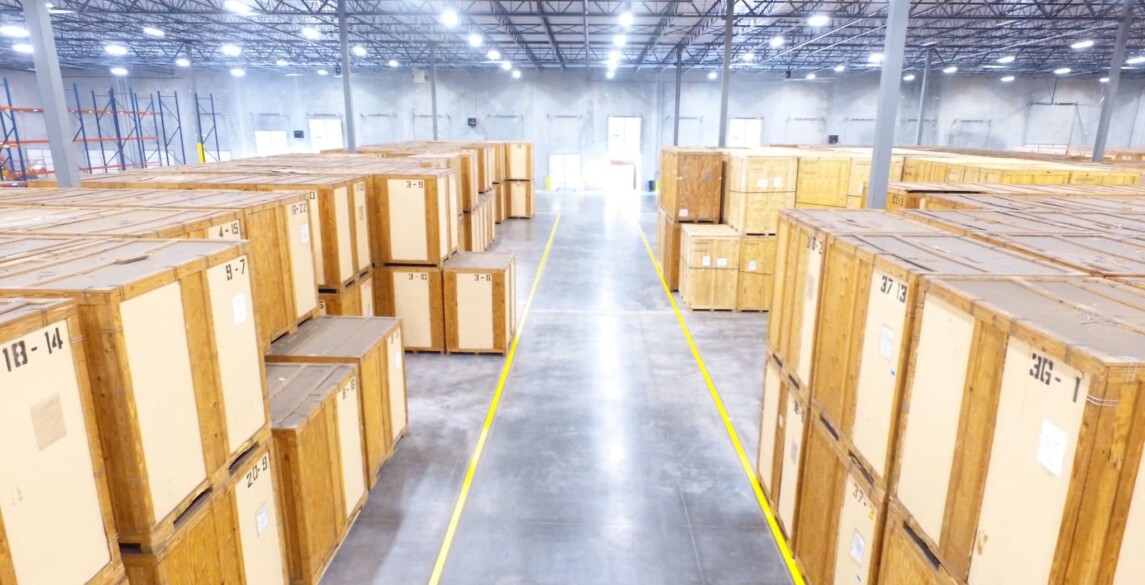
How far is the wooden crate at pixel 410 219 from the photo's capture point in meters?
9.09

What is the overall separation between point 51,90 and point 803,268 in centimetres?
877

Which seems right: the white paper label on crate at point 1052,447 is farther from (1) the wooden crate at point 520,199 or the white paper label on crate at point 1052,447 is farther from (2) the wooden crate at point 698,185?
(1) the wooden crate at point 520,199

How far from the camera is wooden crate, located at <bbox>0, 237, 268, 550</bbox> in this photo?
9.31ft

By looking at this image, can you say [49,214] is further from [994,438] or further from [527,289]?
[527,289]

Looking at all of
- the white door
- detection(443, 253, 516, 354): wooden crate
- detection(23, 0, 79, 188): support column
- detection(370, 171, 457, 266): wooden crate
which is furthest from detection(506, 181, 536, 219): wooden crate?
the white door

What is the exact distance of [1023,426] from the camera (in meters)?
2.45

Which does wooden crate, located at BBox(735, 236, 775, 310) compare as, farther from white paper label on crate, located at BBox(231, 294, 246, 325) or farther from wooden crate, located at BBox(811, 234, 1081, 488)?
white paper label on crate, located at BBox(231, 294, 246, 325)

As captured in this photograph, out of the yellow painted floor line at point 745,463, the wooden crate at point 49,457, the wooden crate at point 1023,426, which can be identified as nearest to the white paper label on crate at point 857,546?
the wooden crate at point 1023,426

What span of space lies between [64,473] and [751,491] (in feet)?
17.9

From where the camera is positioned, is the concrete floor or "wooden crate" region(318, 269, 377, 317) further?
"wooden crate" region(318, 269, 377, 317)

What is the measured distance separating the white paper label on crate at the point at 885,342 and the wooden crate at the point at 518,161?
813 inches

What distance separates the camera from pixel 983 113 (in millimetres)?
36094

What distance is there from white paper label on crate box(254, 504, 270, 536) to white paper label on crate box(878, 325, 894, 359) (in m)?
3.97

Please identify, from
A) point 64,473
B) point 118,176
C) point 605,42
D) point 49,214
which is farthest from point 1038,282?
point 605,42
